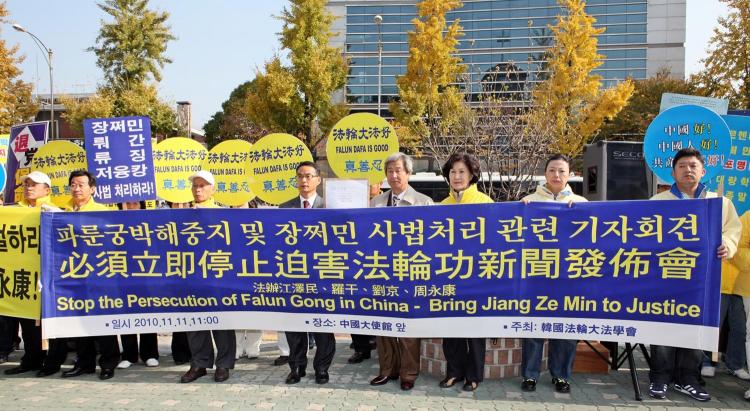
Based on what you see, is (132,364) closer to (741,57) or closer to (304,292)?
(304,292)

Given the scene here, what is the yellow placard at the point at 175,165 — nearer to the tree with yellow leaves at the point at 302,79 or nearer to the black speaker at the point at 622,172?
the black speaker at the point at 622,172

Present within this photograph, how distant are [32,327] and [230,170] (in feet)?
8.82

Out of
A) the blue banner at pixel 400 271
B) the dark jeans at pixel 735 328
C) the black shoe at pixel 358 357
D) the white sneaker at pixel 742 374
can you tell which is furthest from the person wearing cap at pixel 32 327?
the white sneaker at pixel 742 374

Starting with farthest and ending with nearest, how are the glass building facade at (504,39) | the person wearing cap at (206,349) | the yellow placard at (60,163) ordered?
the glass building facade at (504,39)
the yellow placard at (60,163)
the person wearing cap at (206,349)

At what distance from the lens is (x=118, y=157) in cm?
567

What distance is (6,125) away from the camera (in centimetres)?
2364

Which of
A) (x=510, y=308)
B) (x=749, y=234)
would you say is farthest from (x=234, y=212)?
(x=749, y=234)

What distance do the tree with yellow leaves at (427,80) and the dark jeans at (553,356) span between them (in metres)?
16.9

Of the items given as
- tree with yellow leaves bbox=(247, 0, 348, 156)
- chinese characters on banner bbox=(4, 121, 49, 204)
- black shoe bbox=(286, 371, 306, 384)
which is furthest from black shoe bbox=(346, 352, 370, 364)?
tree with yellow leaves bbox=(247, 0, 348, 156)

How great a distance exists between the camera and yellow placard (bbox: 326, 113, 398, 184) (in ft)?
21.0

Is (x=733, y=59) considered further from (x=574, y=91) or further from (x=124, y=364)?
(x=124, y=364)

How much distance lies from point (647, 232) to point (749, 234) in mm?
940

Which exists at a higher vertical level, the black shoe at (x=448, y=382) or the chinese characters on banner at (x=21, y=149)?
the chinese characters on banner at (x=21, y=149)

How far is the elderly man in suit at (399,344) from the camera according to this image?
4250mm
